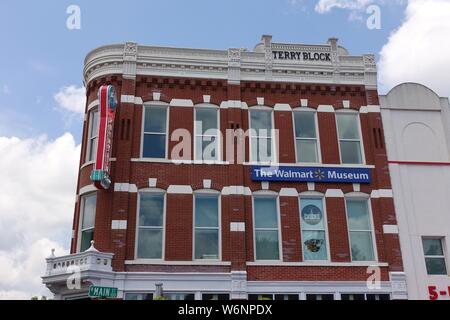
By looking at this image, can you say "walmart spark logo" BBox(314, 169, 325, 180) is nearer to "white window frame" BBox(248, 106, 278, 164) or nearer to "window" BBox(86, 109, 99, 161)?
"white window frame" BBox(248, 106, 278, 164)

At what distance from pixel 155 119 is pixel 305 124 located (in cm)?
640

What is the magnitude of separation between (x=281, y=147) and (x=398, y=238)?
583 cm

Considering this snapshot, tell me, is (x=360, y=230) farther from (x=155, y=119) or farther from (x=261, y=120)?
(x=155, y=119)

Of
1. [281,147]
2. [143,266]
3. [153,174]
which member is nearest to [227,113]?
[281,147]

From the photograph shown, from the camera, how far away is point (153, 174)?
733 inches

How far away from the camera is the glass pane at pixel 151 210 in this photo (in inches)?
712

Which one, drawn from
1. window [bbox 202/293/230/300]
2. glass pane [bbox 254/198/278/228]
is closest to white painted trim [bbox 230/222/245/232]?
glass pane [bbox 254/198/278/228]

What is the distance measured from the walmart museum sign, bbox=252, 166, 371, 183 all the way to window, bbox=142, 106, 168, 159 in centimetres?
389

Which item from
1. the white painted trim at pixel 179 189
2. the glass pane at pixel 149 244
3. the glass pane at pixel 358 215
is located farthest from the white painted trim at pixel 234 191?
the glass pane at pixel 358 215

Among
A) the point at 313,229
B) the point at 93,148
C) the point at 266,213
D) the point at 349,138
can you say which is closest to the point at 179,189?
the point at 266,213

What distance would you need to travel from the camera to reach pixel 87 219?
18.5 metres

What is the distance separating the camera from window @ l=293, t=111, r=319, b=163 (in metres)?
19.8

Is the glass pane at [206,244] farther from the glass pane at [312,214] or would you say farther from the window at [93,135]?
the window at [93,135]

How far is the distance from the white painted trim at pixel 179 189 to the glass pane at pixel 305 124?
5.22 metres
